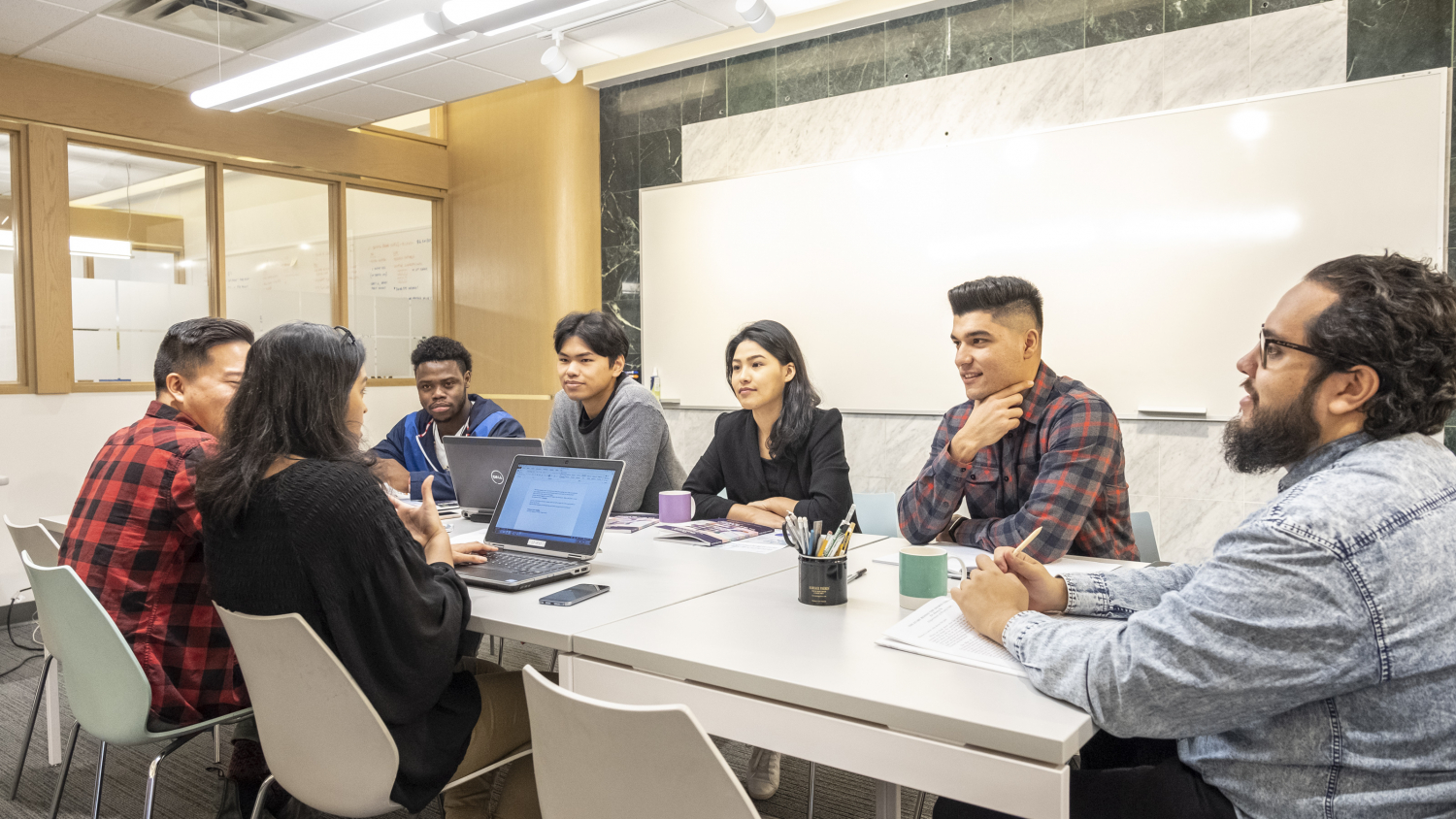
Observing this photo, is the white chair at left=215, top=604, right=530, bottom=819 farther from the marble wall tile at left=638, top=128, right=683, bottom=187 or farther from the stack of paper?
the marble wall tile at left=638, top=128, right=683, bottom=187

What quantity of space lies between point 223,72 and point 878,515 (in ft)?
14.3

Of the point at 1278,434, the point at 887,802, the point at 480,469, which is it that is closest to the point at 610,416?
the point at 480,469

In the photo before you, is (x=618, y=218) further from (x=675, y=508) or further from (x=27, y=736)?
(x=27, y=736)

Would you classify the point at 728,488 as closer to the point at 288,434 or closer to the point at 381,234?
the point at 288,434

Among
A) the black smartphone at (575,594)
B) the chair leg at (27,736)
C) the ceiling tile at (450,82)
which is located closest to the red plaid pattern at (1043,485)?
the black smartphone at (575,594)

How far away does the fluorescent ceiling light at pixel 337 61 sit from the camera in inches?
131

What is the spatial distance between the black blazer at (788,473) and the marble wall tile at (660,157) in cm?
299

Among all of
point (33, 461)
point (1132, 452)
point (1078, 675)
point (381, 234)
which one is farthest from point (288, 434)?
point (381, 234)

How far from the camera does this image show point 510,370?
244 inches

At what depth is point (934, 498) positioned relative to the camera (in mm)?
2213

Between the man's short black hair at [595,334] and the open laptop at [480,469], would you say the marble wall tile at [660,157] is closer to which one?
the man's short black hair at [595,334]

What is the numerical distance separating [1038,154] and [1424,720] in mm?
3673

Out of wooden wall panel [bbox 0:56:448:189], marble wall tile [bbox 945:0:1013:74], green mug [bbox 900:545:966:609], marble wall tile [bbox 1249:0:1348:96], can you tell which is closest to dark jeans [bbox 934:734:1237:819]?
green mug [bbox 900:545:966:609]

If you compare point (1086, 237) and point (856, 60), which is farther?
→ point (856, 60)
